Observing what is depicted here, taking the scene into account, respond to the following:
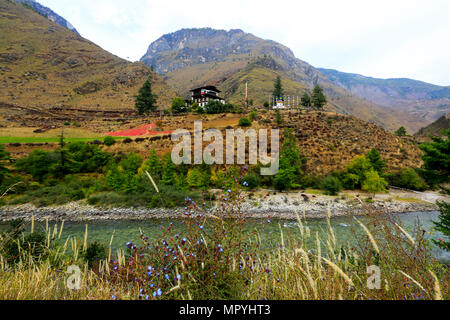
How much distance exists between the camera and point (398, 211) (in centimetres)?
2064

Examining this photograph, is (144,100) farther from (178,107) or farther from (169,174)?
(169,174)

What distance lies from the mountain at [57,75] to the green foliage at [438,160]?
6882 centimetres

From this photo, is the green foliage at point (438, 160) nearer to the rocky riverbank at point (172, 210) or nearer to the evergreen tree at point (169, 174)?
the rocky riverbank at point (172, 210)

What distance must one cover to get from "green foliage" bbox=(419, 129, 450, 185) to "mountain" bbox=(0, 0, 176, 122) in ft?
226

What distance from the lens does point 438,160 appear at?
9.55 metres

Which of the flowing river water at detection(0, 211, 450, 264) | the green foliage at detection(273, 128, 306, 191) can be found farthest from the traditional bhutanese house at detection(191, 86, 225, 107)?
the flowing river water at detection(0, 211, 450, 264)

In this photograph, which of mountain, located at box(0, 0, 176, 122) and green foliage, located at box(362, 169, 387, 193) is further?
mountain, located at box(0, 0, 176, 122)

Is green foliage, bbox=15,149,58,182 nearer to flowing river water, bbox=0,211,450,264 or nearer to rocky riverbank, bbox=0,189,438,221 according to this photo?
rocky riverbank, bbox=0,189,438,221

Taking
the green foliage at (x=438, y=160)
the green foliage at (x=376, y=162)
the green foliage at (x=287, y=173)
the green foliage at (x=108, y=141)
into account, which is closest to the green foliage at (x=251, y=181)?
the green foliage at (x=287, y=173)

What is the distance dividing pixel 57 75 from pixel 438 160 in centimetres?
11249

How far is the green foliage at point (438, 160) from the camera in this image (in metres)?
9.26

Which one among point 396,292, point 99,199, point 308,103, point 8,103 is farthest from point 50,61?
point 396,292

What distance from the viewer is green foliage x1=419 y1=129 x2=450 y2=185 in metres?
9.26

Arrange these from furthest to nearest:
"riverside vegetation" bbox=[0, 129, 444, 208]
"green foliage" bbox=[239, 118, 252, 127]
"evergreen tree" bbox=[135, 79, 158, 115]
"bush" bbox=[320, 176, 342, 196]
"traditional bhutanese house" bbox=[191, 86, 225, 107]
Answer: "traditional bhutanese house" bbox=[191, 86, 225, 107], "evergreen tree" bbox=[135, 79, 158, 115], "green foliage" bbox=[239, 118, 252, 127], "bush" bbox=[320, 176, 342, 196], "riverside vegetation" bbox=[0, 129, 444, 208]
